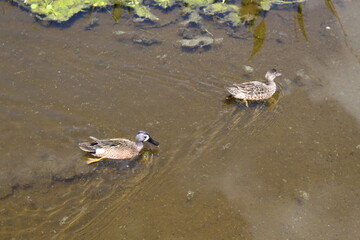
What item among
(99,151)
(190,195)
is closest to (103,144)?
(99,151)

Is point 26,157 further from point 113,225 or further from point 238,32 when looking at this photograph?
point 238,32

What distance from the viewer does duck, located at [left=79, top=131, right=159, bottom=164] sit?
6793mm

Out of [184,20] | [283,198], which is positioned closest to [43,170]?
[283,198]

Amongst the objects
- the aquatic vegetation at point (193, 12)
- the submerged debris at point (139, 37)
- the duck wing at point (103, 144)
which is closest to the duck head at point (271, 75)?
the aquatic vegetation at point (193, 12)

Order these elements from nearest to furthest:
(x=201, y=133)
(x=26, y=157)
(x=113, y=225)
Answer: (x=113, y=225) < (x=26, y=157) < (x=201, y=133)

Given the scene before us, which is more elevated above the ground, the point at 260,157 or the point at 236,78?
the point at 236,78

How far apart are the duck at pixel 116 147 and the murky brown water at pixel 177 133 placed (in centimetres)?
20

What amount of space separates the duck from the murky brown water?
7.9 inches

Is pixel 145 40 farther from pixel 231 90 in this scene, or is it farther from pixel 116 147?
pixel 116 147

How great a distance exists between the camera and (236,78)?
863cm

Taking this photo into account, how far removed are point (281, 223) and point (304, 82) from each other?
3.79 metres

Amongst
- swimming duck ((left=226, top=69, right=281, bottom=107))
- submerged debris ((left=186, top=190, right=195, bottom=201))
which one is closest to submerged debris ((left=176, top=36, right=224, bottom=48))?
swimming duck ((left=226, top=69, right=281, bottom=107))

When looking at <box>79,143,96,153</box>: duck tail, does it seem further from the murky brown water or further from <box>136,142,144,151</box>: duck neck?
<box>136,142,144,151</box>: duck neck

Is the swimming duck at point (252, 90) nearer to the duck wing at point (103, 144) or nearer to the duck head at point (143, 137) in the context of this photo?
the duck head at point (143, 137)
